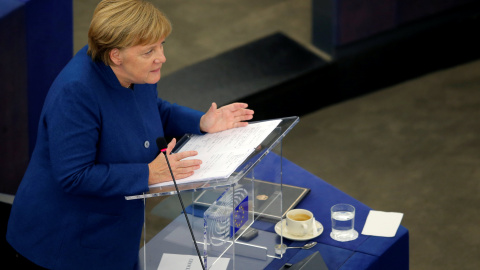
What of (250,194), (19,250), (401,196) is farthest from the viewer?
(401,196)

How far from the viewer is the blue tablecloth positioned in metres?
2.80

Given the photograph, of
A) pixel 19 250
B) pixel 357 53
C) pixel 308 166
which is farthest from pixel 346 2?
pixel 19 250

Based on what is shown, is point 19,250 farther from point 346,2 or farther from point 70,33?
point 346,2

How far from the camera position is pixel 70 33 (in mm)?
3744

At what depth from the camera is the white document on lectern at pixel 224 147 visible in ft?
7.78

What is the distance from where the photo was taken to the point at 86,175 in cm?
232

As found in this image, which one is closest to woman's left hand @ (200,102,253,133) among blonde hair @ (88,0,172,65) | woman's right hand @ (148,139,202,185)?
woman's right hand @ (148,139,202,185)

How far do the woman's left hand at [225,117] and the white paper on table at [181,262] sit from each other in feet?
1.53

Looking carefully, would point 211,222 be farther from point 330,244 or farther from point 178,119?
point 330,244

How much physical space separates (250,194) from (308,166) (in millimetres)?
2438

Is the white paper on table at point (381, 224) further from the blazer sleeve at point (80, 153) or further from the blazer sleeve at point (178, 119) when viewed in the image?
the blazer sleeve at point (80, 153)

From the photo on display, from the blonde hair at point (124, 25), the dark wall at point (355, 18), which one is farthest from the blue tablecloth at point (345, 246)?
the dark wall at point (355, 18)

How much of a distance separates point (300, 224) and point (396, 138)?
266cm

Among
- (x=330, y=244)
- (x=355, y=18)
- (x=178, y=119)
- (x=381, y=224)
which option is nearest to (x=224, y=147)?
(x=178, y=119)
